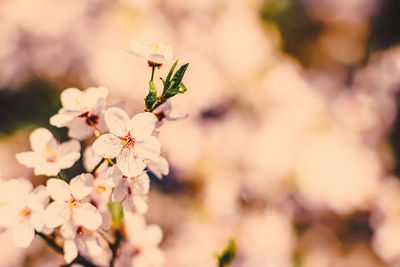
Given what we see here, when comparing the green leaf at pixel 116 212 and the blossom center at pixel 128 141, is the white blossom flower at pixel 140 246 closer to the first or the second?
the green leaf at pixel 116 212

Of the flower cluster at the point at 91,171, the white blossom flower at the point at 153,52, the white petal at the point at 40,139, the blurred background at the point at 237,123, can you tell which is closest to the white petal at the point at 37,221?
the flower cluster at the point at 91,171

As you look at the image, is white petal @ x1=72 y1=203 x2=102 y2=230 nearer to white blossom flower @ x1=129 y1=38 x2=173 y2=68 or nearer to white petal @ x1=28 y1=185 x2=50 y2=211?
white petal @ x1=28 y1=185 x2=50 y2=211

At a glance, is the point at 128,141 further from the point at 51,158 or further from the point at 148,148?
the point at 51,158

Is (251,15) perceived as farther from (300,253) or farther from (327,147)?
(300,253)

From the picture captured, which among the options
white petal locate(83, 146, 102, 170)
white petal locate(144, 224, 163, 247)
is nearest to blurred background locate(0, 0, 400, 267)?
white petal locate(144, 224, 163, 247)

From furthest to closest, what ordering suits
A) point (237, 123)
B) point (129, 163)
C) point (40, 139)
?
point (237, 123), point (40, 139), point (129, 163)

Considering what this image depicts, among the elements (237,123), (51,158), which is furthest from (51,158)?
(237,123)
